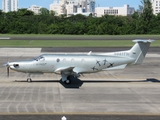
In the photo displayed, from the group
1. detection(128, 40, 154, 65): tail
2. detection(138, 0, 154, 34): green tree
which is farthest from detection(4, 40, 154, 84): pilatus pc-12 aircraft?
detection(138, 0, 154, 34): green tree

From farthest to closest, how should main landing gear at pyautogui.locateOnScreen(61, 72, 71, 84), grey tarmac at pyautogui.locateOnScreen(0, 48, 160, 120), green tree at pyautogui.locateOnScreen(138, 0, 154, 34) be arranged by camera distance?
green tree at pyautogui.locateOnScreen(138, 0, 154, 34) < main landing gear at pyautogui.locateOnScreen(61, 72, 71, 84) < grey tarmac at pyautogui.locateOnScreen(0, 48, 160, 120)

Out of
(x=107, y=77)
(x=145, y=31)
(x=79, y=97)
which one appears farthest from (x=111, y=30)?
(x=79, y=97)

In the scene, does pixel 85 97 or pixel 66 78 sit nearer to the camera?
pixel 85 97

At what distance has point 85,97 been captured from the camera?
21047mm

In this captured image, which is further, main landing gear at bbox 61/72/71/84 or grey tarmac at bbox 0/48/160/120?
→ main landing gear at bbox 61/72/71/84

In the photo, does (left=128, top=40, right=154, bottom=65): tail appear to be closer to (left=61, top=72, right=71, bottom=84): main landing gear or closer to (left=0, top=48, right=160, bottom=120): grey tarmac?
(left=0, top=48, right=160, bottom=120): grey tarmac

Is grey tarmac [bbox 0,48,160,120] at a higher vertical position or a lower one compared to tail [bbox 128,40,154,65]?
lower

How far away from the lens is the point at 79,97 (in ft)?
69.0

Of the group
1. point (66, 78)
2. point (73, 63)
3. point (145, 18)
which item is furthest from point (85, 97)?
point (145, 18)

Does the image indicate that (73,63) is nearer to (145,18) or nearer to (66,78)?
(66,78)

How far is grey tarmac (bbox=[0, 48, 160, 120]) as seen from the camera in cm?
1731
